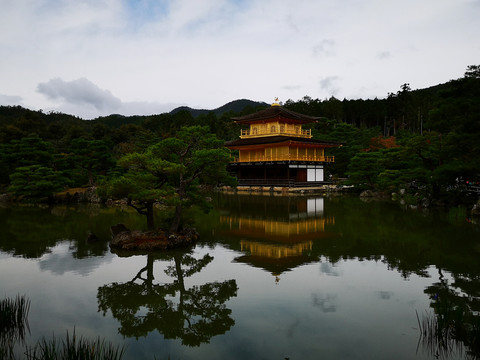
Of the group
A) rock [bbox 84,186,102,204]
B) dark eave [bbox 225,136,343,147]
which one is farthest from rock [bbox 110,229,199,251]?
dark eave [bbox 225,136,343,147]

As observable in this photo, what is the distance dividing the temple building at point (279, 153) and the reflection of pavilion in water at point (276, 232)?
51.9 ft

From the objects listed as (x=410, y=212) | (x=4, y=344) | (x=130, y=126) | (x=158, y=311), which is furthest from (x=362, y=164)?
(x=130, y=126)

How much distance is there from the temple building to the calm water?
945 inches

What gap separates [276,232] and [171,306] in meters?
8.35

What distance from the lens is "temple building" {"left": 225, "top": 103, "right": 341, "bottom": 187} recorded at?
4000cm

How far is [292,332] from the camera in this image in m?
6.25

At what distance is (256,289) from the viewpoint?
27.6 feet

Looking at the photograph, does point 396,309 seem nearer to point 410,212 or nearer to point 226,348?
point 226,348

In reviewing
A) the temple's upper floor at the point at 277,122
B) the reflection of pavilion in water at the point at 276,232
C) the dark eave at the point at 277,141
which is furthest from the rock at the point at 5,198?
the temple's upper floor at the point at 277,122

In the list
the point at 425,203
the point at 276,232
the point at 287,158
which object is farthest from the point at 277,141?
the point at 276,232

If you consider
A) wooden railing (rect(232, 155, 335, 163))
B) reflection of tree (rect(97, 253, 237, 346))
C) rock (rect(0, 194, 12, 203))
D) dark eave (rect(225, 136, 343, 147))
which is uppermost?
dark eave (rect(225, 136, 343, 147))

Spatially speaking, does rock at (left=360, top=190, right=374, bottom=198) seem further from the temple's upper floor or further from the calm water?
the calm water

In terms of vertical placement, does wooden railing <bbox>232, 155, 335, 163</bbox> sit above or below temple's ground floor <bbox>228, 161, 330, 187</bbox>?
above

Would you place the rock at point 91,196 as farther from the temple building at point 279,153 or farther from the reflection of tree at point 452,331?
the reflection of tree at point 452,331
